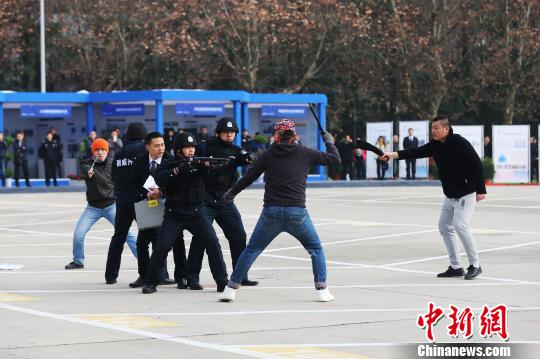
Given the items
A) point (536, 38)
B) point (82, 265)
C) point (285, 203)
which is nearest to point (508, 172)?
point (536, 38)

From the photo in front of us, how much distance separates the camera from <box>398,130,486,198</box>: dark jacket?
13398 mm

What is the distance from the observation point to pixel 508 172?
42.4 meters

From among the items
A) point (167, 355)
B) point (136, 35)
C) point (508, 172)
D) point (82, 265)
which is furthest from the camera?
point (136, 35)

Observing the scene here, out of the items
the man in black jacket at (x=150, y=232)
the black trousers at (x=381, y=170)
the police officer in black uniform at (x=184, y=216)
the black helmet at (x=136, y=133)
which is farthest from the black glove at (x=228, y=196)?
the black trousers at (x=381, y=170)

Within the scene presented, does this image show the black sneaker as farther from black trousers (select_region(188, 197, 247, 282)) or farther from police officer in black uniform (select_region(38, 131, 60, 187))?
police officer in black uniform (select_region(38, 131, 60, 187))

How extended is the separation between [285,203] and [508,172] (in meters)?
32.0

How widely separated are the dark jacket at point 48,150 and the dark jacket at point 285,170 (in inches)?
1095

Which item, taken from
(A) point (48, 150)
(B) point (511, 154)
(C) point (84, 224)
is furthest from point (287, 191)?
(B) point (511, 154)

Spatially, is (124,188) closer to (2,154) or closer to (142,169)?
(142,169)

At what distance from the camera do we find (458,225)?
13.4m

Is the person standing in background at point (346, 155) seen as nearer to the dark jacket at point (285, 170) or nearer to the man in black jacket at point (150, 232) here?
the man in black jacket at point (150, 232)

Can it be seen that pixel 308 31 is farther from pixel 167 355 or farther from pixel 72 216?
pixel 167 355

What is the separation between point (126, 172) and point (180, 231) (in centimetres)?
121

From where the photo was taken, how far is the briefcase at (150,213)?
12.7 metres
